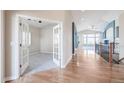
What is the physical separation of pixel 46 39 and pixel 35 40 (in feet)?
3.48

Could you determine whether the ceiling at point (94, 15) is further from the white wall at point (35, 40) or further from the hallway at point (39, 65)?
the white wall at point (35, 40)

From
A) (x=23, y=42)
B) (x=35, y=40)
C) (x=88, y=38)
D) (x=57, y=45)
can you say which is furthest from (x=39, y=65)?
(x=88, y=38)

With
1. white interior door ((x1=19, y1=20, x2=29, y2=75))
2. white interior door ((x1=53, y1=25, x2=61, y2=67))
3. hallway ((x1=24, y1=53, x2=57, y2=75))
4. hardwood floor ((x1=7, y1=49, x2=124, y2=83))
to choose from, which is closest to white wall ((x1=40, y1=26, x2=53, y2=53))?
hallway ((x1=24, y1=53, x2=57, y2=75))

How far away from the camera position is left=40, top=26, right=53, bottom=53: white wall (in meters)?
11.9

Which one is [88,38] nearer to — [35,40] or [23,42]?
[35,40]

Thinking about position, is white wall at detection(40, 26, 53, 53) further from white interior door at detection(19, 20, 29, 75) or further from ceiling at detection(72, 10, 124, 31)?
white interior door at detection(19, 20, 29, 75)

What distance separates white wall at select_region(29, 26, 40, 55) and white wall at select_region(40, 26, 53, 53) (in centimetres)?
38

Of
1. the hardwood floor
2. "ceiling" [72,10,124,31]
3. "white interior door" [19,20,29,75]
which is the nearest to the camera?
the hardwood floor

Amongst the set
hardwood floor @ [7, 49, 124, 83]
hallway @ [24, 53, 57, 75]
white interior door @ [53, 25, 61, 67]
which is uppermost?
white interior door @ [53, 25, 61, 67]

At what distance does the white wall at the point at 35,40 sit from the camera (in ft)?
36.0

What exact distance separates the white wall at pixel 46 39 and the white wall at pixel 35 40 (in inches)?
15.2

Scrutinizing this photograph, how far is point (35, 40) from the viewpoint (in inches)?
464
